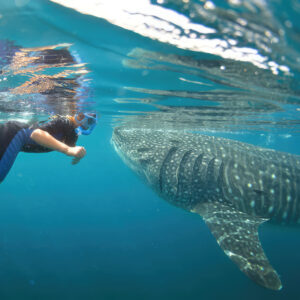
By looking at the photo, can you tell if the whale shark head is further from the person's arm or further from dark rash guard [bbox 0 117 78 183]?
the person's arm

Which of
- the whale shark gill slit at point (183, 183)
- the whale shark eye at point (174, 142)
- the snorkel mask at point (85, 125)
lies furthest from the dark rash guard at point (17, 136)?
the whale shark eye at point (174, 142)

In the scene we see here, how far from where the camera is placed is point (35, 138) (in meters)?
3.06

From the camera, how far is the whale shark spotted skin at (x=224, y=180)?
5.15 metres

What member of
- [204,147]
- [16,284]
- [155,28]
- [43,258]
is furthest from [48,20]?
[43,258]

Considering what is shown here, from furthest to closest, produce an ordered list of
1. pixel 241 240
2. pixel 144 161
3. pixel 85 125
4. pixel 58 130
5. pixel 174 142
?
pixel 174 142 → pixel 144 161 → pixel 241 240 → pixel 85 125 → pixel 58 130

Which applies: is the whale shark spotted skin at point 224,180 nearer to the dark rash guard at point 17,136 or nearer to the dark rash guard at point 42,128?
the dark rash guard at point 42,128

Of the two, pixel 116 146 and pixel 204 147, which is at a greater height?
pixel 204 147

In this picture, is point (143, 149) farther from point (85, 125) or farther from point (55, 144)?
point (55, 144)

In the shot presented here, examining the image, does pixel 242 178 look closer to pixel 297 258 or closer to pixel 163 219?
pixel 297 258

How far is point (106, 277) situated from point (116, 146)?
19.4ft

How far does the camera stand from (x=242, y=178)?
5.84 m

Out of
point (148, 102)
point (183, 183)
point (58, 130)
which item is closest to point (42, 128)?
point (58, 130)

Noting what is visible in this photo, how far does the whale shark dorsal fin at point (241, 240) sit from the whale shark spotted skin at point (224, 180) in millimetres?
21

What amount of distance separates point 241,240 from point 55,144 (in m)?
3.67
